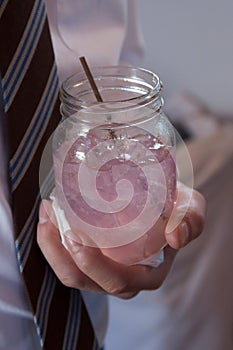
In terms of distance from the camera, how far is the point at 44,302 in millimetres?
620

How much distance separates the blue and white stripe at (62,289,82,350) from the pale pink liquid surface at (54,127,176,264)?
0.19m

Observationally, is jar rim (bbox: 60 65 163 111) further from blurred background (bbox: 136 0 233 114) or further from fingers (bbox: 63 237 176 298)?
blurred background (bbox: 136 0 233 114)

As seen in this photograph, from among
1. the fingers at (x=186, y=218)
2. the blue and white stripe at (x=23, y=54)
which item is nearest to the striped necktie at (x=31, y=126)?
the blue and white stripe at (x=23, y=54)

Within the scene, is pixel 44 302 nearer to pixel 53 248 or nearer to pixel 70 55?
pixel 53 248

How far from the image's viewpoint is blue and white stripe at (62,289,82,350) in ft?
2.21

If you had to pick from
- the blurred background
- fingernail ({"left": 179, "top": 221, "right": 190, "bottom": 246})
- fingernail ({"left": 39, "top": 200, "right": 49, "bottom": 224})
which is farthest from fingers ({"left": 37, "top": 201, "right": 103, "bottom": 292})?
the blurred background

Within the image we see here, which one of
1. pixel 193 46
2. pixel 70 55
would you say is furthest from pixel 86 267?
pixel 193 46

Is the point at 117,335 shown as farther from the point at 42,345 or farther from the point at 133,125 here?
the point at 133,125

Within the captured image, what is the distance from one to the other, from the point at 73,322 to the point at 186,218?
202mm

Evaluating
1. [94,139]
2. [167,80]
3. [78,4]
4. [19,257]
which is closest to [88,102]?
[94,139]

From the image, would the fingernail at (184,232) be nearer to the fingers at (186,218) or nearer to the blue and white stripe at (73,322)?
the fingers at (186,218)

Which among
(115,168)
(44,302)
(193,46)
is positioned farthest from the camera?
(193,46)

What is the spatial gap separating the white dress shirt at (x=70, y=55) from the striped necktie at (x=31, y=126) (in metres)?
0.01

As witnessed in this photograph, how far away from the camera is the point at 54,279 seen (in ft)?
2.13
